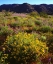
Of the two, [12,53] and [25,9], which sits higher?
[12,53]

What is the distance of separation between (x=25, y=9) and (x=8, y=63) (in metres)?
63.9

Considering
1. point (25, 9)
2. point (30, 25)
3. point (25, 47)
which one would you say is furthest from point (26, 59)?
point (25, 9)

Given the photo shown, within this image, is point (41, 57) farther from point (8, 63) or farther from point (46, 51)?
point (8, 63)

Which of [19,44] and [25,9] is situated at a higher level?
[19,44]

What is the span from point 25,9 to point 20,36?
206 ft

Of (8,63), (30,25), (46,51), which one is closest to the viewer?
(8,63)

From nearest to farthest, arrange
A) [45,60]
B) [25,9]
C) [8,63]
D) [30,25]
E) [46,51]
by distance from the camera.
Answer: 1. [8,63]
2. [45,60]
3. [46,51]
4. [30,25]
5. [25,9]

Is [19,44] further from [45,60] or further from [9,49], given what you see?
[45,60]

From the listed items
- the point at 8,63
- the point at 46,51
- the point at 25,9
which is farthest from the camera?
the point at 25,9

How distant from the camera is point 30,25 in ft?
51.6

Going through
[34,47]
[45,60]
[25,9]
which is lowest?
[25,9]

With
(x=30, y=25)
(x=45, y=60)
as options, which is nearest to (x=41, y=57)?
(x=45, y=60)

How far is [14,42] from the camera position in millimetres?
8695

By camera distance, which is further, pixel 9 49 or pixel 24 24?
pixel 24 24
